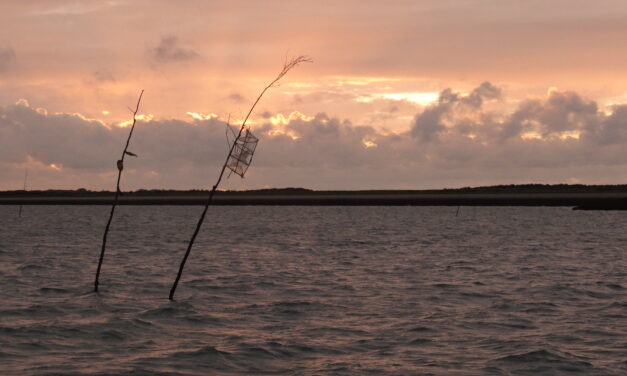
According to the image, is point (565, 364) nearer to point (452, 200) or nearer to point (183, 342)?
point (183, 342)

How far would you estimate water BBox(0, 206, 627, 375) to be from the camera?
19359 millimetres

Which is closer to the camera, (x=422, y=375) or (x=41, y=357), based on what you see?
(x=422, y=375)

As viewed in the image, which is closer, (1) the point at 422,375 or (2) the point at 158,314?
(1) the point at 422,375

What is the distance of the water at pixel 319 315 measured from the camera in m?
19.4

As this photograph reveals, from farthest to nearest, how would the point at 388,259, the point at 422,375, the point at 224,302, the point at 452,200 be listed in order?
the point at 452,200
the point at 388,259
the point at 224,302
the point at 422,375

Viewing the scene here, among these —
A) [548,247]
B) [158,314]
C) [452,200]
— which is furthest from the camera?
[452,200]

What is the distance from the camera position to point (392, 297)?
3067 cm

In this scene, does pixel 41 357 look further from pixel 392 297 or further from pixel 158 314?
pixel 392 297

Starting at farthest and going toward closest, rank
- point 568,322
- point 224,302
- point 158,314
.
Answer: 1. point 224,302
2. point 158,314
3. point 568,322

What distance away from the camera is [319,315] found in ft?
87.0

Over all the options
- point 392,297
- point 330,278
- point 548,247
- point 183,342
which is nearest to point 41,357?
point 183,342

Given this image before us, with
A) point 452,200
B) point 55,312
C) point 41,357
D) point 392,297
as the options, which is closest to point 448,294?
point 392,297

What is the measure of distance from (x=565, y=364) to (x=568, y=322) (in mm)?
5928

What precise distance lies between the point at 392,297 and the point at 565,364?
39.4 ft
